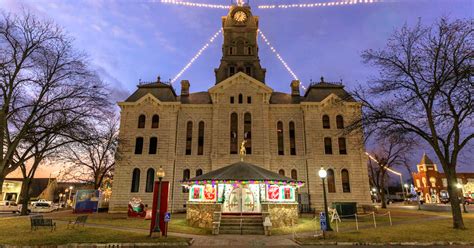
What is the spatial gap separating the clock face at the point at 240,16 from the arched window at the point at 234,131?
57.3 feet

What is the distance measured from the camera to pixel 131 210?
80.3ft

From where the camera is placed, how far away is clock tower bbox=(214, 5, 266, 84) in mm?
38938

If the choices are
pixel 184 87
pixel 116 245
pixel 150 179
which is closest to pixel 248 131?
pixel 184 87

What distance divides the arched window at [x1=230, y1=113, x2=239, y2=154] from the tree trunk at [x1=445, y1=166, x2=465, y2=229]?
1994 cm

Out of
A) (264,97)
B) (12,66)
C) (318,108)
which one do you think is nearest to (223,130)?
(264,97)

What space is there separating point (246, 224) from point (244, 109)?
1751 centimetres

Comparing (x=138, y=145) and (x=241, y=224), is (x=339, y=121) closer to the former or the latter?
(x=241, y=224)

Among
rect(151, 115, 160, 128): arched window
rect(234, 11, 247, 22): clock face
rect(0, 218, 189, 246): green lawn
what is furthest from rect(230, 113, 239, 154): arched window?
rect(0, 218, 189, 246): green lawn

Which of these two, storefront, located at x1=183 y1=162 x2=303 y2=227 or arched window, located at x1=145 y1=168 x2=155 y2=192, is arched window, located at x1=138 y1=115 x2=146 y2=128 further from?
storefront, located at x1=183 y1=162 x2=303 y2=227

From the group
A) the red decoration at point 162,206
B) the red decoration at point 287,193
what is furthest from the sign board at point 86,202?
the red decoration at point 287,193

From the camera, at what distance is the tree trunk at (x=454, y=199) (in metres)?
16.3

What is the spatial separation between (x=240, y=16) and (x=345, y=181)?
28.5 m

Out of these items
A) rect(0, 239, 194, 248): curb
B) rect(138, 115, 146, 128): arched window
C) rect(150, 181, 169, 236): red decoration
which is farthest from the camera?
rect(138, 115, 146, 128): arched window

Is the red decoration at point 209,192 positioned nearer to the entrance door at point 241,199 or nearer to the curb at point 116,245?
the entrance door at point 241,199
